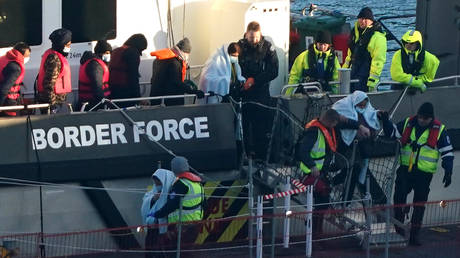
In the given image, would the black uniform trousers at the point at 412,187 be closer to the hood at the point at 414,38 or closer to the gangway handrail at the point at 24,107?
the hood at the point at 414,38

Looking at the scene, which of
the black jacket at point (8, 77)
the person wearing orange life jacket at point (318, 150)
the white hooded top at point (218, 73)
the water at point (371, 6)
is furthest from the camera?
the water at point (371, 6)

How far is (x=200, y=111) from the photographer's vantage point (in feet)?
38.8

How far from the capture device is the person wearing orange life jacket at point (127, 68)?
1169 cm

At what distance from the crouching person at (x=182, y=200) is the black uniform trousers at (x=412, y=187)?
8.05 ft

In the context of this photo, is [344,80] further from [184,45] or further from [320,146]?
[184,45]

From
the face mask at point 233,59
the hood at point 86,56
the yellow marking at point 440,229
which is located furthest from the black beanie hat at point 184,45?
the yellow marking at point 440,229

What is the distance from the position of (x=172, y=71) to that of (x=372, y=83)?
241 cm

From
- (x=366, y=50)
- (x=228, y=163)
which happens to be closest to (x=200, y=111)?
(x=228, y=163)

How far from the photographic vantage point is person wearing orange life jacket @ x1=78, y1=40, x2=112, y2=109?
37.8ft

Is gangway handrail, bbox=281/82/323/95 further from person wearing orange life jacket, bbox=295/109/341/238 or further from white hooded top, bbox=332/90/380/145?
person wearing orange life jacket, bbox=295/109/341/238

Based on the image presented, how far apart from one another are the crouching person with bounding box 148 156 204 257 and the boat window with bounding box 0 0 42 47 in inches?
94.9

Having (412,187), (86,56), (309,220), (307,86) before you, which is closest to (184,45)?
(86,56)

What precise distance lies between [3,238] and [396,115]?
15.1 feet

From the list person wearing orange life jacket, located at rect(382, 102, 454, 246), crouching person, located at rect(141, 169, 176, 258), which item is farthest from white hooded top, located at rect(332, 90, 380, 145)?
crouching person, located at rect(141, 169, 176, 258)
